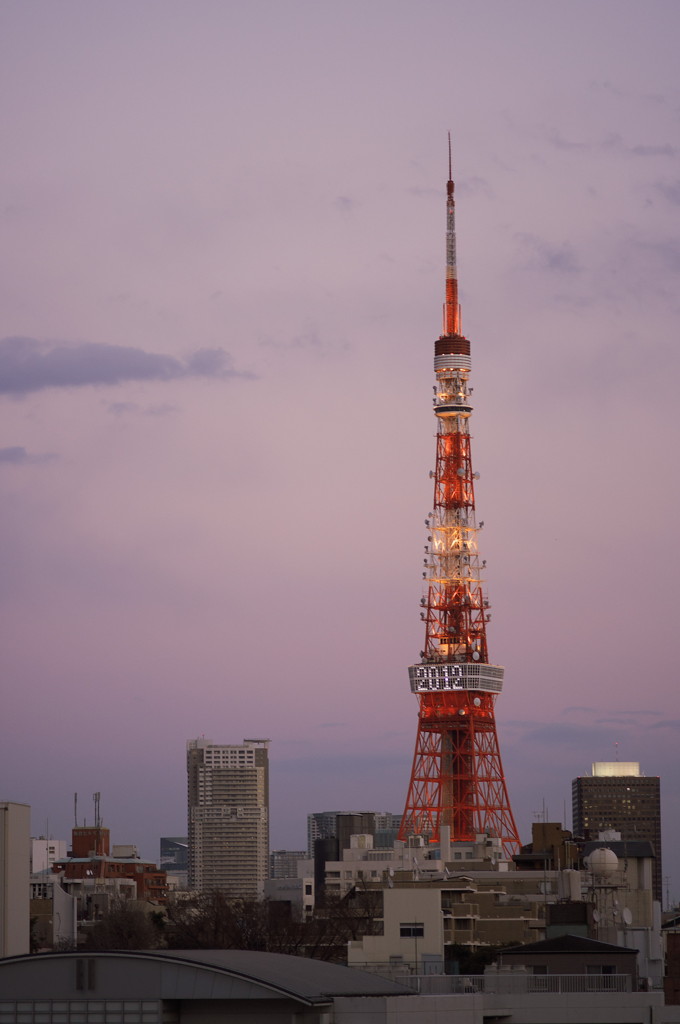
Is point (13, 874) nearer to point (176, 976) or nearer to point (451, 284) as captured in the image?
point (176, 976)

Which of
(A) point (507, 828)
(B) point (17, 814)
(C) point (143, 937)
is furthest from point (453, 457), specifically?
(B) point (17, 814)

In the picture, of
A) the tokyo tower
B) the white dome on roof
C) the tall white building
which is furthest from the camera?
the tokyo tower

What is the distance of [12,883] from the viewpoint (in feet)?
194

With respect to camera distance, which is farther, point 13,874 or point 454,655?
point 454,655

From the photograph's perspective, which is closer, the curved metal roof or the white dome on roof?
the curved metal roof

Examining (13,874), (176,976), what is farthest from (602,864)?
(176,976)

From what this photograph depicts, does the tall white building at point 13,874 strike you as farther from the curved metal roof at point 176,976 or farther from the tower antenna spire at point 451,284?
the tower antenna spire at point 451,284

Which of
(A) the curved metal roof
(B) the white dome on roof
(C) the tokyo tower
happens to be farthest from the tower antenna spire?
(A) the curved metal roof

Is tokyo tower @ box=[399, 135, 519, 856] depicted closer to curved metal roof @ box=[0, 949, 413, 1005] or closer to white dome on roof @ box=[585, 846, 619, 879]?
white dome on roof @ box=[585, 846, 619, 879]

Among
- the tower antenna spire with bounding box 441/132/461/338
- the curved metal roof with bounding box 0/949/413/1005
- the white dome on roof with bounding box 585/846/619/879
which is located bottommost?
the curved metal roof with bounding box 0/949/413/1005

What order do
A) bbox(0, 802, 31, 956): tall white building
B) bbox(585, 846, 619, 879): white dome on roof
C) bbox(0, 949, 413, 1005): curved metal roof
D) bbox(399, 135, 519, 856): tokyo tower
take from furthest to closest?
bbox(399, 135, 519, 856): tokyo tower, bbox(585, 846, 619, 879): white dome on roof, bbox(0, 802, 31, 956): tall white building, bbox(0, 949, 413, 1005): curved metal roof

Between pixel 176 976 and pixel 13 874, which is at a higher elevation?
pixel 13 874

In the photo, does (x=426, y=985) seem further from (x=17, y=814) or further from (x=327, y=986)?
(x=17, y=814)

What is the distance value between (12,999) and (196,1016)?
3564 mm
